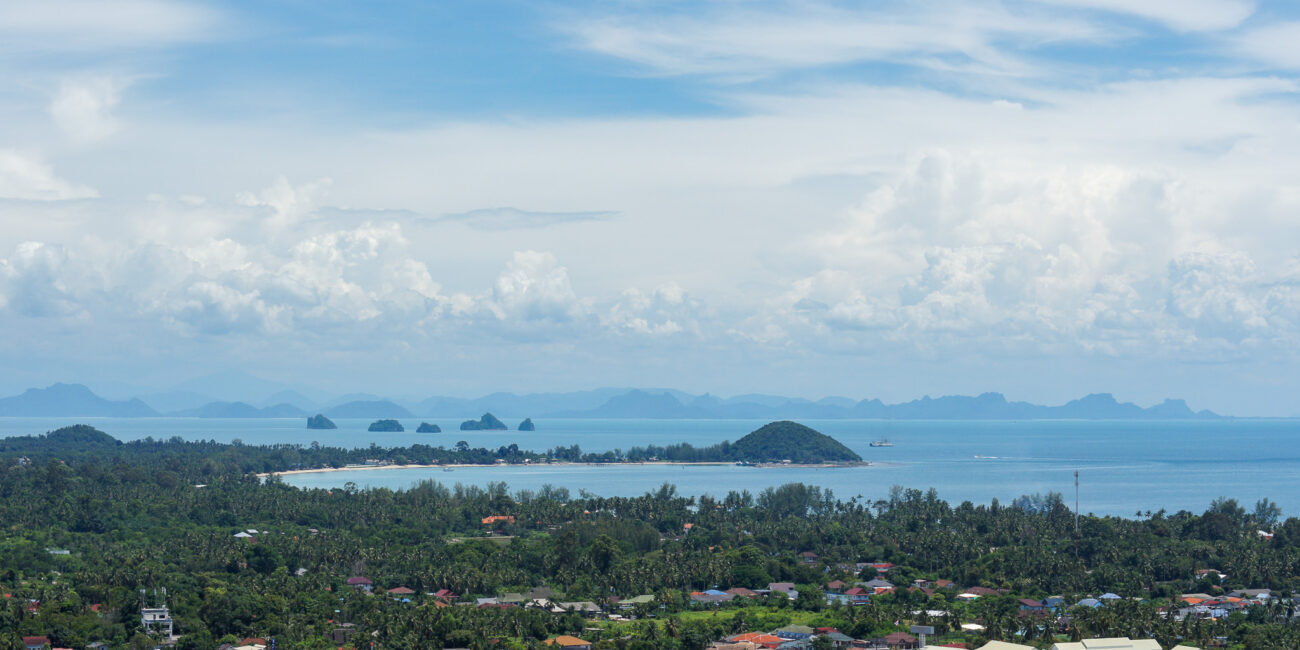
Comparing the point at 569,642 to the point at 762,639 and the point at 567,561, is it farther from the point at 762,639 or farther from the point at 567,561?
the point at 567,561

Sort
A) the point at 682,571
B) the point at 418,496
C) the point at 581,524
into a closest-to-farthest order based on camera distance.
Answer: the point at 682,571, the point at 581,524, the point at 418,496

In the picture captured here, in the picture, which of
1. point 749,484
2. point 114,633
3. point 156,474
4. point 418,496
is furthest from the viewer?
point 749,484

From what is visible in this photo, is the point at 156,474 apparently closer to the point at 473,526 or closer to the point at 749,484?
the point at 473,526

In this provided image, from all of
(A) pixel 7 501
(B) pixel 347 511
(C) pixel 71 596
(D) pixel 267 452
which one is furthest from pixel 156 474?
(C) pixel 71 596

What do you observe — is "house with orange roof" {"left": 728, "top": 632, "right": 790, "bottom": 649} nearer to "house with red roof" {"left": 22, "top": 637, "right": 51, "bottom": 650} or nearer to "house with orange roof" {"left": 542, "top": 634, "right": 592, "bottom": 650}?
"house with orange roof" {"left": 542, "top": 634, "right": 592, "bottom": 650}

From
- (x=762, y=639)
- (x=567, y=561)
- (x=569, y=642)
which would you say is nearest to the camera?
(x=569, y=642)

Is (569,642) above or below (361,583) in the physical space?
below

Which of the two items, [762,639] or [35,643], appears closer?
[35,643]

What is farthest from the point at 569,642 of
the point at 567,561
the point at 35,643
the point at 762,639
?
the point at 567,561
